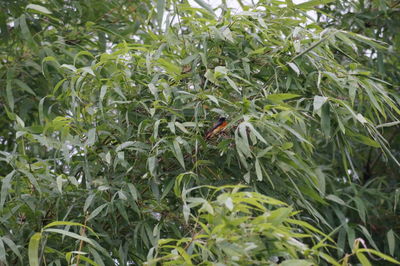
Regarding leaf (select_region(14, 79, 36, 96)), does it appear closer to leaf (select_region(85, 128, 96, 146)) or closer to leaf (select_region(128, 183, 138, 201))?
leaf (select_region(85, 128, 96, 146))

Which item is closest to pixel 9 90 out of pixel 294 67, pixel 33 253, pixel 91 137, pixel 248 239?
pixel 91 137

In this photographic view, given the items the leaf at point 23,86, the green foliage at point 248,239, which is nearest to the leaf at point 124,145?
the green foliage at point 248,239

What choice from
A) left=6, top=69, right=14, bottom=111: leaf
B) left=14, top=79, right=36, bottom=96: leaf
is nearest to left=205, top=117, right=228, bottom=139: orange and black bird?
left=6, top=69, right=14, bottom=111: leaf

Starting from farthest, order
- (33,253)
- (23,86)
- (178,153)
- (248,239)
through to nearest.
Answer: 1. (23,86)
2. (178,153)
3. (33,253)
4. (248,239)

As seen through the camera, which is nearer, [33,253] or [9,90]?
[33,253]

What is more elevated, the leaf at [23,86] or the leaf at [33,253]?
the leaf at [23,86]

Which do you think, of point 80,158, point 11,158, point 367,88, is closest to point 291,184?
→ point 367,88

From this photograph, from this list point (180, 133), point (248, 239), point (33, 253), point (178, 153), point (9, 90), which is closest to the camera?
point (248, 239)

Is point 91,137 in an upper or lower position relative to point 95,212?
upper

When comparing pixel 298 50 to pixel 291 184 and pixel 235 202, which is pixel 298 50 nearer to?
pixel 291 184

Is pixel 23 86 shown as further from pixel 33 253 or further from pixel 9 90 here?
pixel 33 253

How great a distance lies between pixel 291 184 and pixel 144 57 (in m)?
0.56

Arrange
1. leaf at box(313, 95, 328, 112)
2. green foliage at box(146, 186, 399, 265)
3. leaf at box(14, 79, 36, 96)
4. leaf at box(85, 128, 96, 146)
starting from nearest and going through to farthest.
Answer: green foliage at box(146, 186, 399, 265), leaf at box(313, 95, 328, 112), leaf at box(85, 128, 96, 146), leaf at box(14, 79, 36, 96)

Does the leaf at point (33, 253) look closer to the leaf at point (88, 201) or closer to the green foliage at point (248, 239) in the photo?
the leaf at point (88, 201)
